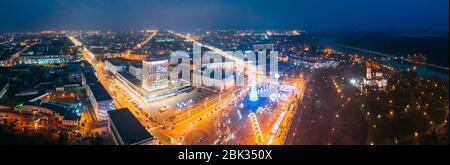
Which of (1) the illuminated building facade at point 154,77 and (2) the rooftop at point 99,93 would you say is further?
(1) the illuminated building facade at point 154,77

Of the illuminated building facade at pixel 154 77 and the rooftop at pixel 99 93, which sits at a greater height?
the illuminated building facade at pixel 154 77

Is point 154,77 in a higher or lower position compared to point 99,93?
higher

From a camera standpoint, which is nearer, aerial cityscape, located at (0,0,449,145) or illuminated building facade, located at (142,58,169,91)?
aerial cityscape, located at (0,0,449,145)

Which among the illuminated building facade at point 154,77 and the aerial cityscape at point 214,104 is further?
the illuminated building facade at point 154,77

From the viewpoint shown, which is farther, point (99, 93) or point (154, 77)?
point (154, 77)

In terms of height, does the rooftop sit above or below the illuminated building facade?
below

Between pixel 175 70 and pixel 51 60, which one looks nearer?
pixel 175 70
